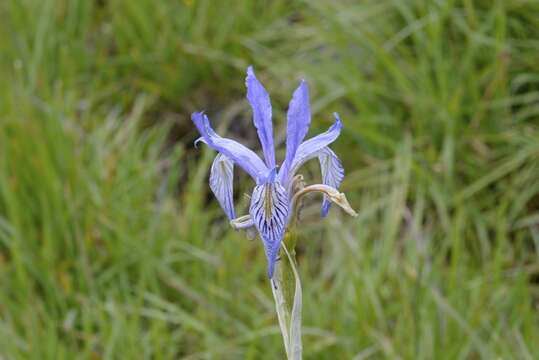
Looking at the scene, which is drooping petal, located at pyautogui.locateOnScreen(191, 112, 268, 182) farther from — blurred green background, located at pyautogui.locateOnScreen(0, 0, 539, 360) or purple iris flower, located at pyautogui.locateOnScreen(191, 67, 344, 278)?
blurred green background, located at pyautogui.locateOnScreen(0, 0, 539, 360)

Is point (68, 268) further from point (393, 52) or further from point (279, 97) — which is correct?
point (393, 52)

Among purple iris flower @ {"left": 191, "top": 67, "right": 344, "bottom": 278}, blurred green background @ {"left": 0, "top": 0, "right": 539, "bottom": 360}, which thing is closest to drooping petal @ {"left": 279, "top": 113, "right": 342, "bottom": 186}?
purple iris flower @ {"left": 191, "top": 67, "right": 344, "bottom": 278}

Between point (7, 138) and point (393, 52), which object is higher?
point (393, 52)

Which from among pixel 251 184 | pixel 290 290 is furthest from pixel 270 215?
pixel 251 184

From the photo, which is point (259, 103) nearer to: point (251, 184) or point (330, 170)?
point (330, 170)

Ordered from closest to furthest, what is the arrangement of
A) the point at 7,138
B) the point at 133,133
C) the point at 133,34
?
the point at 7,138
the point at 133,133
the point at 133,34

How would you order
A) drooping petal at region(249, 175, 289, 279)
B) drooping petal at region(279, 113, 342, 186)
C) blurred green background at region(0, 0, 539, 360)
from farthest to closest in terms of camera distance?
blurred green background at region(0, 0, 539, 360)
drooping petal at region(279, 113, 342, 186)
drooping petal at region(249, 175, 289, 279)

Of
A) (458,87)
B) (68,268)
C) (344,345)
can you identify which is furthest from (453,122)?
(68,268)
